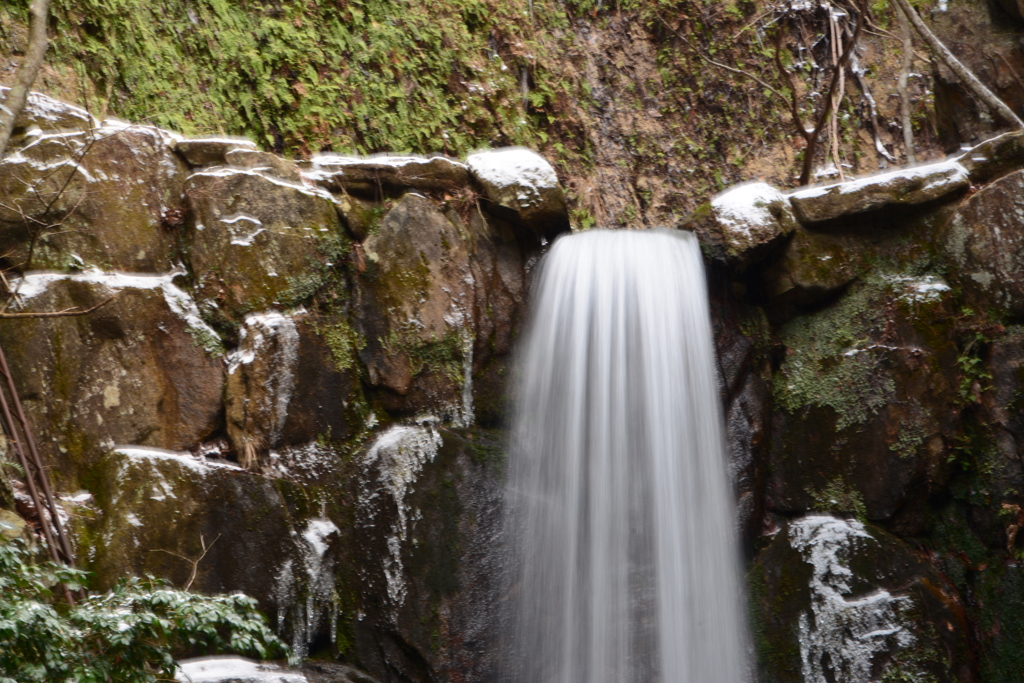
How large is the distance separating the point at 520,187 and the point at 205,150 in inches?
94.8

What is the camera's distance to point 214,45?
764cm

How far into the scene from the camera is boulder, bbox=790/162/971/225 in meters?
6.12

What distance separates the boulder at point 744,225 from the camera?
6121 mm

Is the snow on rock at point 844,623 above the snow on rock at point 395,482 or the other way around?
the other way around

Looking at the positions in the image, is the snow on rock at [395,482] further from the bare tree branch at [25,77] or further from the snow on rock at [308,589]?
the bare tree branch at [25,77]

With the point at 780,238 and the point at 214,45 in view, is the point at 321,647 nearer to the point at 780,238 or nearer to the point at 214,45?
the point at 780,238

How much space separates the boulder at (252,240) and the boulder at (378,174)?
0.96 ft

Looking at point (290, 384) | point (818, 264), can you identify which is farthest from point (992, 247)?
point (290, 384)

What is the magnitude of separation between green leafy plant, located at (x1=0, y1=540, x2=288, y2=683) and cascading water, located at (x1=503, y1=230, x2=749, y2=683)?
7.99 feet

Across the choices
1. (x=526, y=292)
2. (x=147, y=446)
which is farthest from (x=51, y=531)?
(x=526, y=292)

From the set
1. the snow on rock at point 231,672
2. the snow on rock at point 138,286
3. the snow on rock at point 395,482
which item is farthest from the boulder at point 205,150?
the snow on rock at point 231,672

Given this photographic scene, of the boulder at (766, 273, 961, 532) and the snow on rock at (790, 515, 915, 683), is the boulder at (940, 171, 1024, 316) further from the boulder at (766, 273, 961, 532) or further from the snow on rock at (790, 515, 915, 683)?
the snow on rock at (790, 515, 915, 683)

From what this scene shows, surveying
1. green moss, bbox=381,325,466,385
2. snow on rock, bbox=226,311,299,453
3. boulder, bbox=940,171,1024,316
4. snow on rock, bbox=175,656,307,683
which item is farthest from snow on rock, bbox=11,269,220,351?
boulder, bbox=940,171,1024,316

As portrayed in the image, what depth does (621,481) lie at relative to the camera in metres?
5.86
